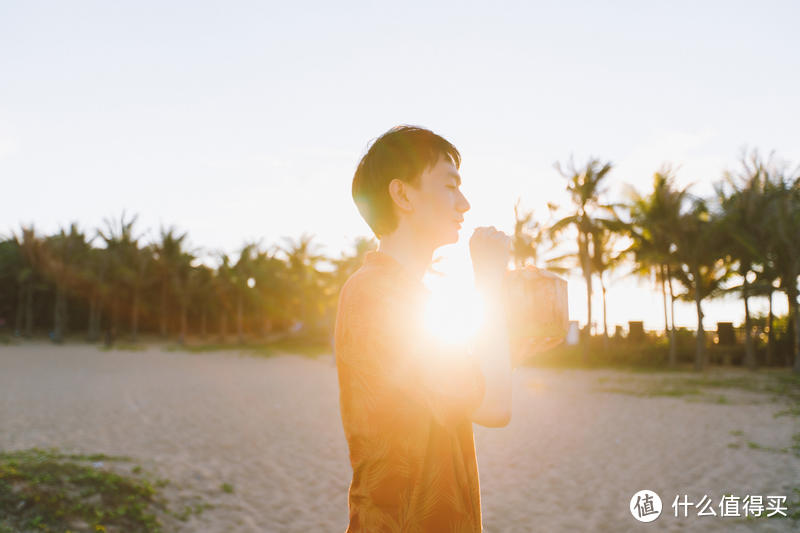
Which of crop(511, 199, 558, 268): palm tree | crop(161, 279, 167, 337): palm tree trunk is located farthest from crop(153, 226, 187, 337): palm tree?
crop(511, 199, 558, 268): palm tree

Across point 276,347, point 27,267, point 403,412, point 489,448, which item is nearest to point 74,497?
point 403,412

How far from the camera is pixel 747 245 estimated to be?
21.0 m

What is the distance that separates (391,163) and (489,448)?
8.89 meters

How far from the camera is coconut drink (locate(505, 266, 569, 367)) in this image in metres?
1.18

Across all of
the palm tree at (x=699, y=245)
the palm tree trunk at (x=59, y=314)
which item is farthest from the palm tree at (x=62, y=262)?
the palm tree at (x=699, y=245)

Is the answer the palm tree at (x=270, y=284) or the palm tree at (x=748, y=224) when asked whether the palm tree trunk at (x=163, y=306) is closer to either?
the palm tree at (x=270, y=284)

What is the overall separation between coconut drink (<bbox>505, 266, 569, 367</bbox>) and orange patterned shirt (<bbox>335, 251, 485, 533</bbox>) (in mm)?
135

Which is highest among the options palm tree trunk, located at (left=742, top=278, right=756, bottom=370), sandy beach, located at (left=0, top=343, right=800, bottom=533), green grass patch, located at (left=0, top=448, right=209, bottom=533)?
palm tree trunk, located at (left=742, top=278, right=756, bottom=370)

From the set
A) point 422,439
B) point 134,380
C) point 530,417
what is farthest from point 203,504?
point 134,380

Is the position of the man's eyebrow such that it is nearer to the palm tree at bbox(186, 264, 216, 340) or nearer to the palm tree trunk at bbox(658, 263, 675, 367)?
the palm tree trunk at bbox(658, 263, 675, 367)

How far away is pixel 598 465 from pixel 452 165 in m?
7.96

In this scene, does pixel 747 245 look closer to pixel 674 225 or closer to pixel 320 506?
pixel 674 225

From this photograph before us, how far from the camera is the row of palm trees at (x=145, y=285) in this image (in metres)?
41.1

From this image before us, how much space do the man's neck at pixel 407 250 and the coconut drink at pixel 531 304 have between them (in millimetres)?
211
